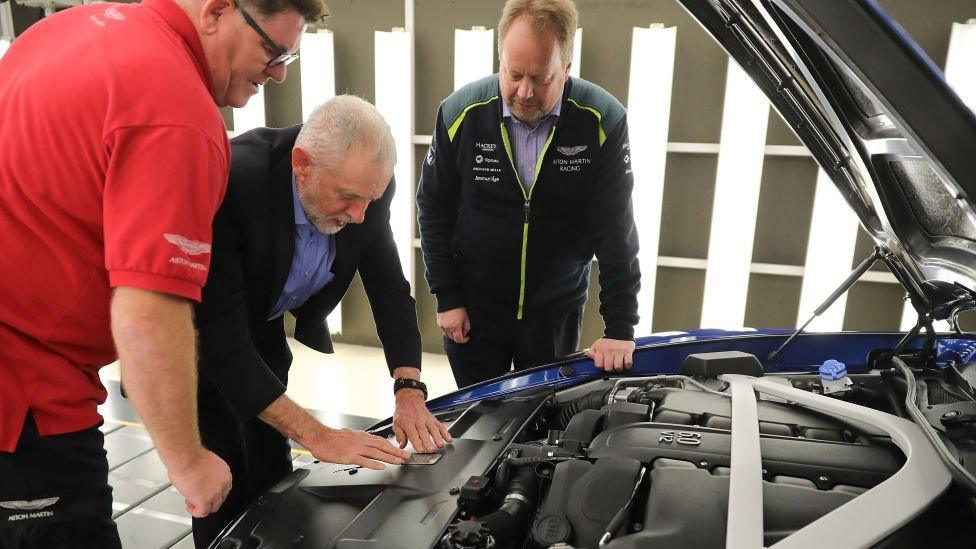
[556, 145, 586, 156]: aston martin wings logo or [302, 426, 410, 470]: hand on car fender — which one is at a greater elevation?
[556, 145, 586, 156]: aston martin wings logo

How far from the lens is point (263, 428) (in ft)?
6.75

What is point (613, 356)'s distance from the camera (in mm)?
1973

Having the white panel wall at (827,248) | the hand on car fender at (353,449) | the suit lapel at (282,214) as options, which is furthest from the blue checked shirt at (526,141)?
the white panel wall at (827,248)

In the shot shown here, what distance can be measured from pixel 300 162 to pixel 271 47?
323 millimetres

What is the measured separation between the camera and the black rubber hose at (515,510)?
1.20 meters

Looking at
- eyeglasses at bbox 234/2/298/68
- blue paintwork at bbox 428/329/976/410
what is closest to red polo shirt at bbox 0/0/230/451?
eyeglasses at bbox 234/2/298/68

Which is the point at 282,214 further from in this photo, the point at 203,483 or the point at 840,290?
the point at 840,290

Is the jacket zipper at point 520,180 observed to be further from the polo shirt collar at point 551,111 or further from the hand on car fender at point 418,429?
the hand on car fender at point 418,429

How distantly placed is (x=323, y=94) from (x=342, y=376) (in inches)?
78.0

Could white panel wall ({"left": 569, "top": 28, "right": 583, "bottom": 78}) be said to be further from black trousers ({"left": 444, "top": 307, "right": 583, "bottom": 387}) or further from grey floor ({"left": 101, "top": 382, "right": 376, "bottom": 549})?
grey floor ({"left": 101, "top": 382, "right": 376, "bottom": 549})

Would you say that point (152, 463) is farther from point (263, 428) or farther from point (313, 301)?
point (313, 301)

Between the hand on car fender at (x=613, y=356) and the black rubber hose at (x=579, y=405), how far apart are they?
6.9 inches

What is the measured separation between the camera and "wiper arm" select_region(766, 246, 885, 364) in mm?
1691

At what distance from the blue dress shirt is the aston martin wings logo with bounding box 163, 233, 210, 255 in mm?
493
